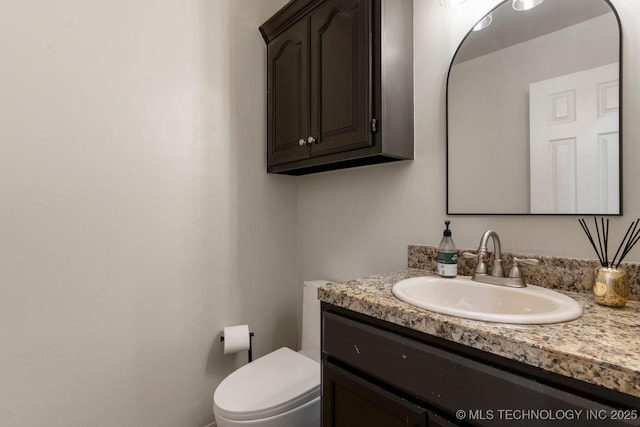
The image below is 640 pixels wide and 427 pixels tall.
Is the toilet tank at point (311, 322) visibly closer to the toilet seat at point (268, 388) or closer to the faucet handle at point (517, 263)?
the toilet seat at point (268, 388)

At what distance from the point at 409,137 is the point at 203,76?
111 cm

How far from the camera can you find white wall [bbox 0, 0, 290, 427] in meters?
1.17

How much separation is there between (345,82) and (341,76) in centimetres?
4

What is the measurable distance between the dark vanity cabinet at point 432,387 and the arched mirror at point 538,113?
2.10ft

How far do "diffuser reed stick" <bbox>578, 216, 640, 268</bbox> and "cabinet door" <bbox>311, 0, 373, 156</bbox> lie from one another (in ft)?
2.56

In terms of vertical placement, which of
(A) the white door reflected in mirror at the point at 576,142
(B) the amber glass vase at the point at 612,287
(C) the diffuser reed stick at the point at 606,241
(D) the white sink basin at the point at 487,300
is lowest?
(D) the white sink basin at the point at 487,300

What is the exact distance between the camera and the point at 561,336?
61cm

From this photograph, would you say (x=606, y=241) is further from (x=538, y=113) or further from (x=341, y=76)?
(x=341, y=76)

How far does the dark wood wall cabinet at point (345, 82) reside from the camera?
4.01 feet

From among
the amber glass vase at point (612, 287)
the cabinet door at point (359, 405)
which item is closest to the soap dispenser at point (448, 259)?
the amber glass vase at point (612, 287)

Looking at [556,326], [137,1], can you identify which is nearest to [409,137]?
[556,326]

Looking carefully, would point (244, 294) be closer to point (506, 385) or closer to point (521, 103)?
point (506, 385)

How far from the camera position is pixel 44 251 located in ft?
3.95

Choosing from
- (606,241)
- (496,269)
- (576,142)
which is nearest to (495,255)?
(496,269)
